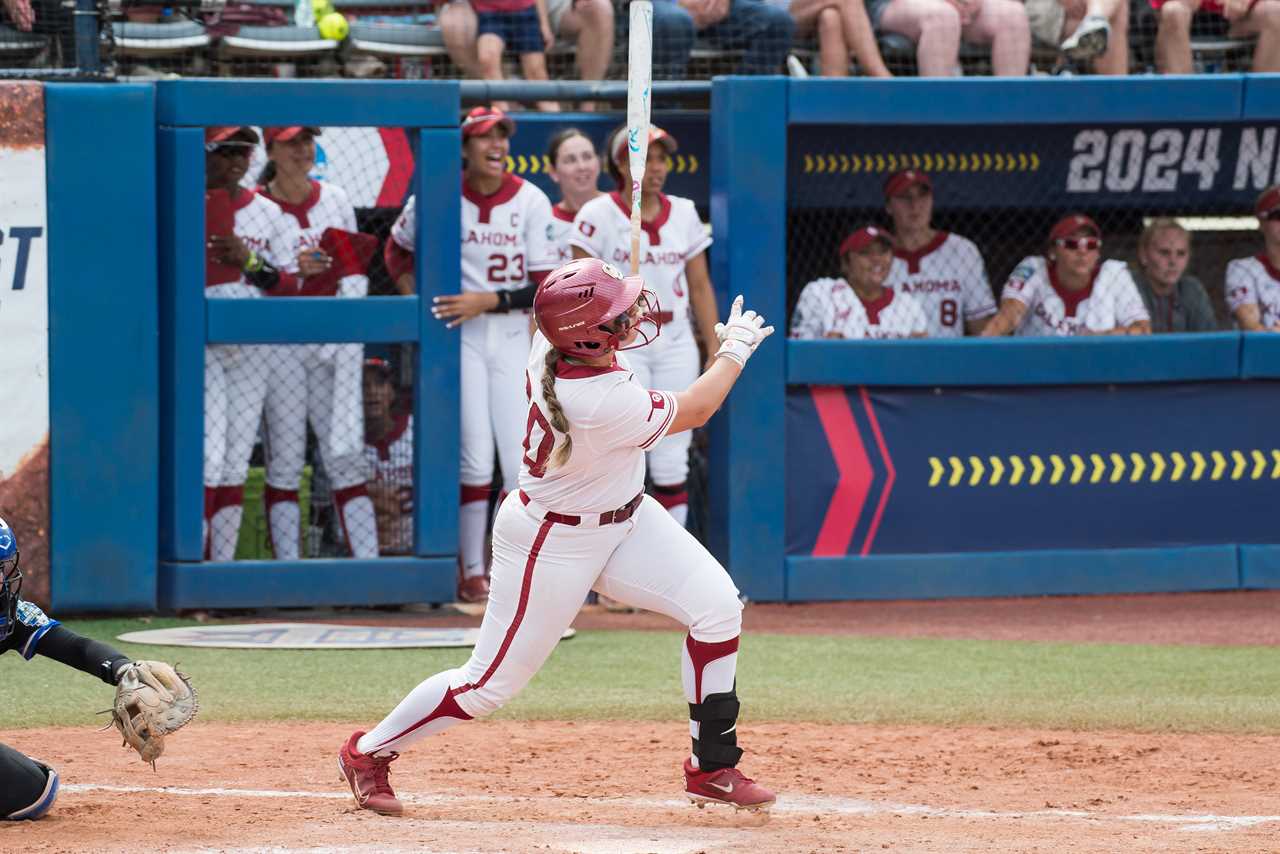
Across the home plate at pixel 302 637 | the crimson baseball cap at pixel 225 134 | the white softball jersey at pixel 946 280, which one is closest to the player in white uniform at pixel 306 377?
the crimson baseball cap at pixel 225 134

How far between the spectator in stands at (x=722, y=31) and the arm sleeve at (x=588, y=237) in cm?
124

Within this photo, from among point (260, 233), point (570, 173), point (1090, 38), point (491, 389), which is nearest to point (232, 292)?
point (260, 233)

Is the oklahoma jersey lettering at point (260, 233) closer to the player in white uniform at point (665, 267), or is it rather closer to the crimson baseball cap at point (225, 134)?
the crimson baseball cap at point (225, 134)

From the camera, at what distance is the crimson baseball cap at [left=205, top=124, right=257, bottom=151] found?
24.2 feet

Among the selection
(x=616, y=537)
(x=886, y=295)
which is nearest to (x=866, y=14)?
(x=886, y=295)

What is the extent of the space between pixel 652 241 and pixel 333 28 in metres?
2.21

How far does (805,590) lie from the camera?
26.1ft

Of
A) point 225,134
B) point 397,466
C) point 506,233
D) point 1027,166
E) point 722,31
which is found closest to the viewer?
point 225,134

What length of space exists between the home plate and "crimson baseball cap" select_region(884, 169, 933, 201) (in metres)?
2.78

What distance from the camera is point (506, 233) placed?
24.9 feet

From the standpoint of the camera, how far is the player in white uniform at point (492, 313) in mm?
7555

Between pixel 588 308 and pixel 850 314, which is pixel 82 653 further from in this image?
pixel 850 314

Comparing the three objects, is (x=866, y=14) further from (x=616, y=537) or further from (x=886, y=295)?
(x=616, y=537)

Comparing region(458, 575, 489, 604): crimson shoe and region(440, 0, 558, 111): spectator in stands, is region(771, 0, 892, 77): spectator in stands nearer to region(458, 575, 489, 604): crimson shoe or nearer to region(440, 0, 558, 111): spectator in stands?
region(440, 0, 558, 111): spectator in stands
